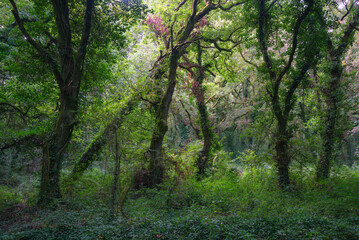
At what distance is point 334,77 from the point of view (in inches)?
324

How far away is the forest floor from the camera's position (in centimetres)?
397

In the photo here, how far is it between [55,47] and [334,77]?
9.77 meters

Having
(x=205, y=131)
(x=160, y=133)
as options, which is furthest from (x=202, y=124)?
(x=160, y=133)

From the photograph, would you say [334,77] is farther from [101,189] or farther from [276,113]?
[101,189]

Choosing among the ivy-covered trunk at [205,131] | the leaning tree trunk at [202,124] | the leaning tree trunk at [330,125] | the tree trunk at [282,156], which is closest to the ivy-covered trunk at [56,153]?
the leaning tree trunk at [202,124]

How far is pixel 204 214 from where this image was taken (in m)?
5.24

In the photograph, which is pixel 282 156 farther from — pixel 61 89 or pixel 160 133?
pixel 61 89

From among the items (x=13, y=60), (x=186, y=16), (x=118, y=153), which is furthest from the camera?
(x=186, y=16)

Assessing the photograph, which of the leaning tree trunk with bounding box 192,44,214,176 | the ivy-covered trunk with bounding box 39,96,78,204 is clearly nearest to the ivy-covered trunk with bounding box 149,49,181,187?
the leaning tree trunk with bounding box 192,44,214,176

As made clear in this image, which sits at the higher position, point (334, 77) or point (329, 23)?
point (329, 23)

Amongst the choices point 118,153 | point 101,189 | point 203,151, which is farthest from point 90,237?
point 203,151

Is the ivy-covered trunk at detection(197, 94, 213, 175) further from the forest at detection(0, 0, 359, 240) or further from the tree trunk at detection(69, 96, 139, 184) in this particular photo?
the tree trunk at detection(69, 96, 139, 184)

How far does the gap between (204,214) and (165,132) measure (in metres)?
4.13

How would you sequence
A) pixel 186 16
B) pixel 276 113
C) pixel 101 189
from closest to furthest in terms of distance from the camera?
pixel 101 189, pixel 276 113, pixel 186 16
